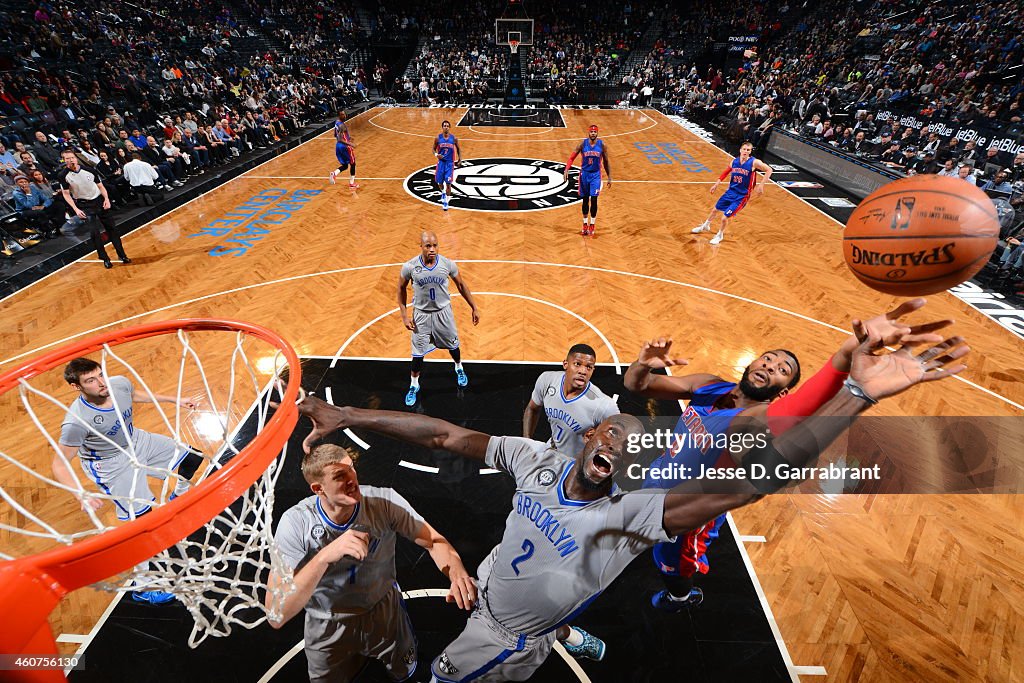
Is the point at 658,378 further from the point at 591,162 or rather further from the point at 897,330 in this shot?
the point at 591,162

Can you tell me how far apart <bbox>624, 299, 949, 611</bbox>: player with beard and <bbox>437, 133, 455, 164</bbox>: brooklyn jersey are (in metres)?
7.91

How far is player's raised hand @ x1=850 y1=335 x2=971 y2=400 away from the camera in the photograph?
189 centimetres

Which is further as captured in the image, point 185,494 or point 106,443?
point 106,443

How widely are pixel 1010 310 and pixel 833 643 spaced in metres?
6.77

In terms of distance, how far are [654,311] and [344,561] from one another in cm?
555

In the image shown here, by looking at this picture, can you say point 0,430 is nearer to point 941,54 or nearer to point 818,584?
point 818,584

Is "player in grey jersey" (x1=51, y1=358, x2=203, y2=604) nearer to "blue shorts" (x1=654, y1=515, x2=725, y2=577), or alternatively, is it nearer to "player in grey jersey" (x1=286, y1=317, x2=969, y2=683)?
"player in grey jersey" (x1=286, y1=317, x2=969, y2=683)

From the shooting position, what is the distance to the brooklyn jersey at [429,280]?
15.7 feet

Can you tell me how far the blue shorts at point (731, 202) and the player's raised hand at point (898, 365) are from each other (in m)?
7.44

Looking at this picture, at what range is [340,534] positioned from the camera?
2236 millimetres

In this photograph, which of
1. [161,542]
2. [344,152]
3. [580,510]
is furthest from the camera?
[344,152]

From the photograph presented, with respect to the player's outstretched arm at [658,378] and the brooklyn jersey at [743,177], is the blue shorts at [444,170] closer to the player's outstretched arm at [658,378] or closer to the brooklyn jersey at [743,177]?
the brooklyn jersey at [743,177]

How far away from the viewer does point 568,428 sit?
330cm

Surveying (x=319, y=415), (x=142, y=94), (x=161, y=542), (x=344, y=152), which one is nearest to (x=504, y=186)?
(x=344, y=152)
